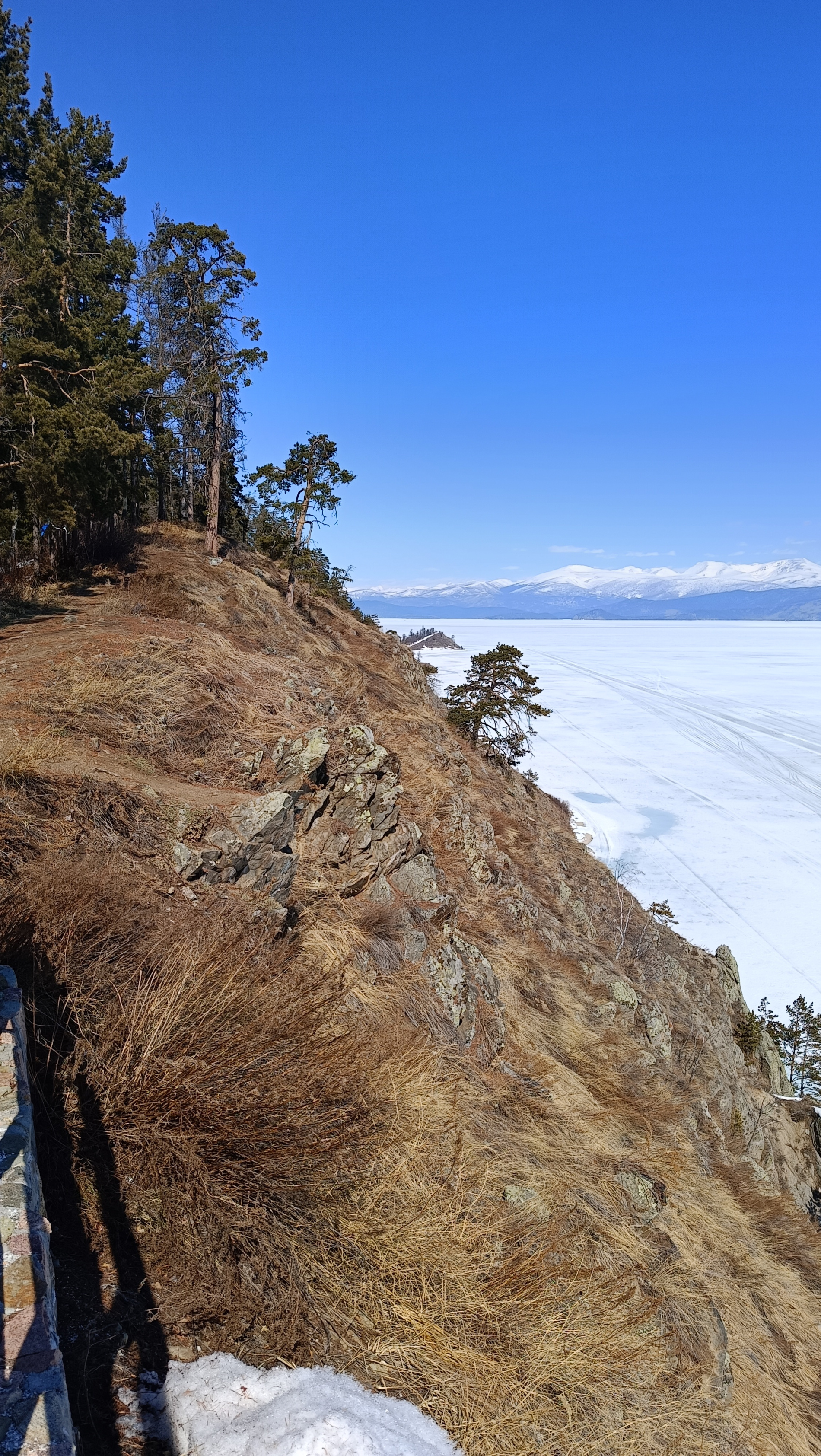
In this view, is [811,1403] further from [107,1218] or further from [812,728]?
[812,728]

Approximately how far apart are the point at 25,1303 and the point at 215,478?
19.4 meters

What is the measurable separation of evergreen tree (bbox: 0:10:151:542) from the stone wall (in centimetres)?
1078

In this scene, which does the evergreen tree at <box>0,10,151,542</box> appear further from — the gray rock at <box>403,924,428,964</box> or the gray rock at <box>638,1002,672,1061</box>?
the gray rock at <box>638,1002,672,1061</box>

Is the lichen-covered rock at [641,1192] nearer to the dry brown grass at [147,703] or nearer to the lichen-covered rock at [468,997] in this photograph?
the lichen-covered rock at [468,997]

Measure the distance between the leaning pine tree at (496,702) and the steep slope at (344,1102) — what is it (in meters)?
8.23

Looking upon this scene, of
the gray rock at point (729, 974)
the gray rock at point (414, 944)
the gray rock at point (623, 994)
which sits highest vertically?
the gray rock at point (414, 944)

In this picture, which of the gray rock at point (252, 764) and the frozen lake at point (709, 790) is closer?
the gray rock at point (252, 764)

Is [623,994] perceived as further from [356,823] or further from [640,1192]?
[356,823]

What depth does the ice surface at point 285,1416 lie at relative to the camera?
2445mm

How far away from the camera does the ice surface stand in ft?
8.02

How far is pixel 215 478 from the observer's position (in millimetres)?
19000

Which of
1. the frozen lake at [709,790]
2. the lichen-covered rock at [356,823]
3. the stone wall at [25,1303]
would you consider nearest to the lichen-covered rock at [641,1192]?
the lichen-covered rock at [356,823]

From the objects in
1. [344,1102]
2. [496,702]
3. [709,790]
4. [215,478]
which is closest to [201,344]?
[215,478]

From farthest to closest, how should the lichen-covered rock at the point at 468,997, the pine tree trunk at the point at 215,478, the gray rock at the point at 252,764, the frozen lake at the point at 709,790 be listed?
the frozen lake at the point at 709,790, the pine tree trunk at the point at 215,478, the gray rock at the point at 252,764, the lichen-covered rock at the point at 468,997
